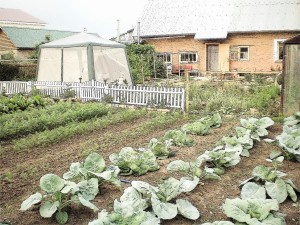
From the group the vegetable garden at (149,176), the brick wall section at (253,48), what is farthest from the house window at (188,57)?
the vegetable garden at (149,176)

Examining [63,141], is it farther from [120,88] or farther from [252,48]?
[252,48]

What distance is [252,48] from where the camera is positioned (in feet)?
78.5

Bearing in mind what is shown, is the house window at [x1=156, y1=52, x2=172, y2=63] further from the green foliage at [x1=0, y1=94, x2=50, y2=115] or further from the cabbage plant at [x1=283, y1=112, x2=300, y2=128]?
the cabbage plant at [x1=283, y1=112, x2=300, y2=128]

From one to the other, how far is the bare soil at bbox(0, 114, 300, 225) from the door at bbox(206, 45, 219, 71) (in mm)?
15751

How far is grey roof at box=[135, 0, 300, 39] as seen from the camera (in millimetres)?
23391

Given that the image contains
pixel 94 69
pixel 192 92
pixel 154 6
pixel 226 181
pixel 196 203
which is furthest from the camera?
pixel 154 6

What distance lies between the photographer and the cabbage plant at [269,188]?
4.49 m

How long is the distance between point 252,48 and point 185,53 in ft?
14.9

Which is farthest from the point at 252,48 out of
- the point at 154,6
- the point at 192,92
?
the point at 192,92

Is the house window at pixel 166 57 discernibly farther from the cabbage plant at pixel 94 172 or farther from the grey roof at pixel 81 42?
the cabbage plant at pixel 94 172

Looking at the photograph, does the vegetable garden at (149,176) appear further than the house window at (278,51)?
No

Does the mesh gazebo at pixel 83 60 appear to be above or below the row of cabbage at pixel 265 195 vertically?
above

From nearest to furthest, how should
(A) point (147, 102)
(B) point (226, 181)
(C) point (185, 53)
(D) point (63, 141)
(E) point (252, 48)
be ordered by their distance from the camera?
(B) point (226, 181)
(D) point (63, 141)
(A) point (147, 102)
(E) point (252, 48)
(C) point (185, 53)

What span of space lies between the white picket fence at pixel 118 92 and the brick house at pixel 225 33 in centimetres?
1075
